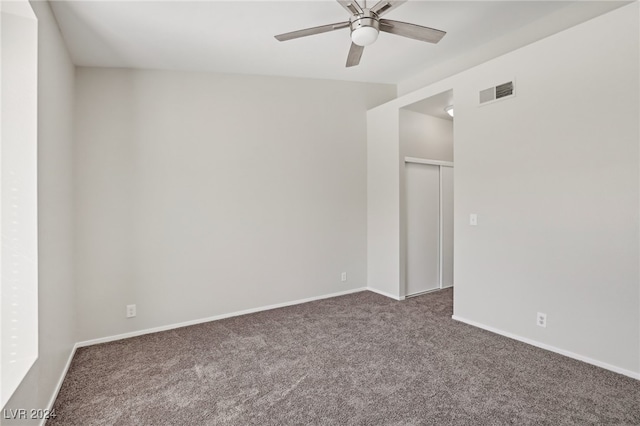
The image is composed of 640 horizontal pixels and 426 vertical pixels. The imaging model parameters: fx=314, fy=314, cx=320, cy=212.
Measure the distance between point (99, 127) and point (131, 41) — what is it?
33.9 inches

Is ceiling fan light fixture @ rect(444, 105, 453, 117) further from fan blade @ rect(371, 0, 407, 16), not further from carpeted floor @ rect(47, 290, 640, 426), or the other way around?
carpeted floor @ rect(47, 290, 640, 426)

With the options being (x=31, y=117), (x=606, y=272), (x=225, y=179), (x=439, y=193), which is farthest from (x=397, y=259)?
(x=31, y=117)

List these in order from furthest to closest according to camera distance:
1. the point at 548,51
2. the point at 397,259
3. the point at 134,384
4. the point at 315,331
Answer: the point at 397,259 → the point at 315,331 → the point at 548,51 → the point at 134,384

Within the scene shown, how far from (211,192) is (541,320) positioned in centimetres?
341

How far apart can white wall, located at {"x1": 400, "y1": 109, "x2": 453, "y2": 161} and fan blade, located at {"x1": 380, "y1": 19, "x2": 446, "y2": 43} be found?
1.65m

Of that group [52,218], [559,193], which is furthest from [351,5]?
[52,218]

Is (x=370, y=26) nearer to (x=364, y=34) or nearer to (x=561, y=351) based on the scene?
A: (x=364, y=34)

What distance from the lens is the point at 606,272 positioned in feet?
7.71

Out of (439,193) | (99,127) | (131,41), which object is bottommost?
(439,193)

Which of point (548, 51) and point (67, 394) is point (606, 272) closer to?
point (548, 51)

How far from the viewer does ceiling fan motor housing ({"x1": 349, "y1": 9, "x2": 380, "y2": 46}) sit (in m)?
2.14

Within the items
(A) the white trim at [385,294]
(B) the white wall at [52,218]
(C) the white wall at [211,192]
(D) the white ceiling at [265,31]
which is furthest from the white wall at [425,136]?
(B) the white wall at [52,218]

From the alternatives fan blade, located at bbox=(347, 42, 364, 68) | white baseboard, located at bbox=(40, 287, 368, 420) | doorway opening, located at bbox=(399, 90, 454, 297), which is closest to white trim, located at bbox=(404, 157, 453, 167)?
doorway opening, located at bbox=(399, 90, 454, 297)

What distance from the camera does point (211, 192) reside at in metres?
3.48
